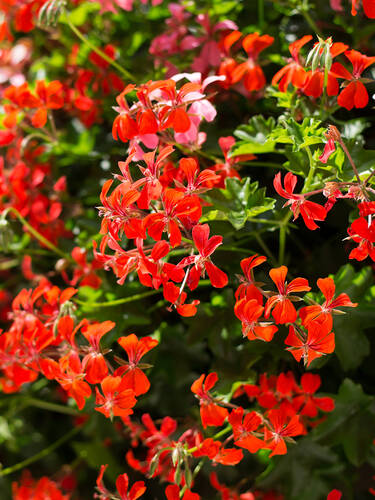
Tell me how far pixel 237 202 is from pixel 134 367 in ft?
0.62

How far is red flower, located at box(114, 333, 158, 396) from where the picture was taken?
1.71 ft

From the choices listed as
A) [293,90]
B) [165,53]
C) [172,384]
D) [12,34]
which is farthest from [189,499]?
[12,34]

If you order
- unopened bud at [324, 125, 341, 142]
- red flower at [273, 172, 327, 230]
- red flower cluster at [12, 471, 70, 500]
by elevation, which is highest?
unopened bud at [324, 125, 341, 142]

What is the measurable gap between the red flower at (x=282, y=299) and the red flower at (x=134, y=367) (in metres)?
0.12

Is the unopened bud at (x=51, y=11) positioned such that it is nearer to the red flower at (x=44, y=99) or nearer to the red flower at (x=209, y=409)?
the red flower at (x=44, y=99)

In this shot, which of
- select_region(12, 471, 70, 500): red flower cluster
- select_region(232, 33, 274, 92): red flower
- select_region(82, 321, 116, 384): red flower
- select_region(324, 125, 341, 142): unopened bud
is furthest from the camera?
select_region(12, 471, 70, 500): red flower cluster

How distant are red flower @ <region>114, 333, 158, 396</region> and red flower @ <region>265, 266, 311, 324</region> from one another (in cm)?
12

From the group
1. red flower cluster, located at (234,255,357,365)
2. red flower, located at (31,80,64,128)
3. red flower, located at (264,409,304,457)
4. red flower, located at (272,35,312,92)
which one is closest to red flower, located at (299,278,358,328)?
red flower cluster, located at (234,255,357,365)

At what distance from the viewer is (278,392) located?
1.91 feet

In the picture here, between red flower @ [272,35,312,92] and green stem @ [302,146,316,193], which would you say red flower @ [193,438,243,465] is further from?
red flower @ [272,35,312,92]

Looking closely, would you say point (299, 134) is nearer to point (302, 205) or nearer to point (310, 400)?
point (302, 205)

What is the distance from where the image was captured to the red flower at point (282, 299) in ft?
1.53

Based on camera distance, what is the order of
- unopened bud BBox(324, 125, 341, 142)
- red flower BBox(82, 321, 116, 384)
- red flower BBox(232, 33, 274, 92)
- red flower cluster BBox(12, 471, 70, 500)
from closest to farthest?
unopened bud BBox(324, 125, 341, 142) < red flower BBox(82, 321, 116, 384) < red flower BBox(232, 33, 274, 92) < red flower cluster BBox(12, 471, 70, 500)

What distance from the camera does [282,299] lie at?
0.47 metres
